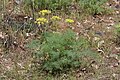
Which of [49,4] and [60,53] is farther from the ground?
[49,4]

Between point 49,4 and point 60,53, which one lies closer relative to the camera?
point 60,53

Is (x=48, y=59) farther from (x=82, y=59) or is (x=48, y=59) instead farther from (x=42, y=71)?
(x=82, y=59)

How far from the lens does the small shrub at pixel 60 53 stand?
5.21 m

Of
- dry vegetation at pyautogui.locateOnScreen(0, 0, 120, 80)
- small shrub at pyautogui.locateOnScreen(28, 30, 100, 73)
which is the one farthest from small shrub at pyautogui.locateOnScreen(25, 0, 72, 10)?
small shrub at pyautogui.locateOnScreen(28, 30, 100, 73)

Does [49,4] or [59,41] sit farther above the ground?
[49,4]

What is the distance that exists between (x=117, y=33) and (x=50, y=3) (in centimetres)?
155

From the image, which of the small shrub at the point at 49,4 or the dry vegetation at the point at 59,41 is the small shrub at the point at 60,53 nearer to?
the dry vegetation at the point at 59,41

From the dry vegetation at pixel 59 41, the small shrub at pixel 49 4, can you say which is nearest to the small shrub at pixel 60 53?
the dry vegetation at pixel 59 41

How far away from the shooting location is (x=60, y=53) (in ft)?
17.2

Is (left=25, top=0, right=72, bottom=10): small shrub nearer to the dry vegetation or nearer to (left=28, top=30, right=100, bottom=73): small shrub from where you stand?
the dry vegetation

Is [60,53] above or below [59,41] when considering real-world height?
below

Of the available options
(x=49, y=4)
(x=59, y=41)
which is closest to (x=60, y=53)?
(x=59, y=41)

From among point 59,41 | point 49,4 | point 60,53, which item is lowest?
point 60,53

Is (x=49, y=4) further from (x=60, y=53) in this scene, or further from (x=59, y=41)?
(x=60, y=53)
